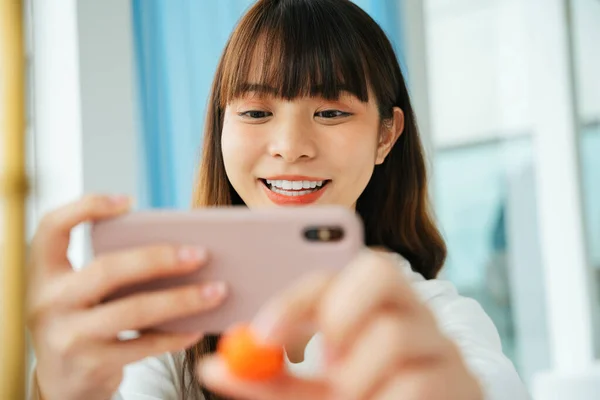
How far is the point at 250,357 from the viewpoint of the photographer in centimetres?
44

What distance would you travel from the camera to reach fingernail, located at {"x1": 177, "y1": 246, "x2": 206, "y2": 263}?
558 millimetres

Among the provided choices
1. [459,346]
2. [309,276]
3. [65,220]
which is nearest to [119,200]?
[65,220]

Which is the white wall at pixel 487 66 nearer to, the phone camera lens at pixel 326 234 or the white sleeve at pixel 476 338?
the white sleeve at pixel 476 338

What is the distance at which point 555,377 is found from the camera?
196 centimetres

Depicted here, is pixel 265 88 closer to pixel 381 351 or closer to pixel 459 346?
pixel 459 346

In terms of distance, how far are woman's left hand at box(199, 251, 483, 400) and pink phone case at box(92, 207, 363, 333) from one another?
100mm

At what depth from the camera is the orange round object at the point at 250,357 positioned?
1.42 ft

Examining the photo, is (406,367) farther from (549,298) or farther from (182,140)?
(549,298)

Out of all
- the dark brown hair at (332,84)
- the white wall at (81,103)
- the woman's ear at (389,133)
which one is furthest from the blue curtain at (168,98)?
the woman's ear at (389,133)

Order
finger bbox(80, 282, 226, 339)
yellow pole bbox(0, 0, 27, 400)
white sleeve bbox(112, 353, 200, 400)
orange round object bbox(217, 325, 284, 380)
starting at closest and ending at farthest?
orange round object bbox(217, 325, 284, 380) → finger bbox(80, 282, 226, 339) → white sleeve bbox(112, 353, 200, 400) → yellow pole bbox(0, 0, 27, 400)

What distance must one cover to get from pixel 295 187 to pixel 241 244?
50cm

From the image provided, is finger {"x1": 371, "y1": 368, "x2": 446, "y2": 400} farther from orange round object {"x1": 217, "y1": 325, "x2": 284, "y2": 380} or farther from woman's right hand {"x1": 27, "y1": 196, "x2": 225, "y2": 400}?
woman's right hand {"x1": 27, "y1": 196, "x2": 225, "y2": 400}

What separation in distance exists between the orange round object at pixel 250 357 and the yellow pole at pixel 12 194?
4.28 ft

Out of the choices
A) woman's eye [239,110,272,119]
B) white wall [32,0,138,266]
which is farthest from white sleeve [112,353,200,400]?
white wall [32,0,138,266]
